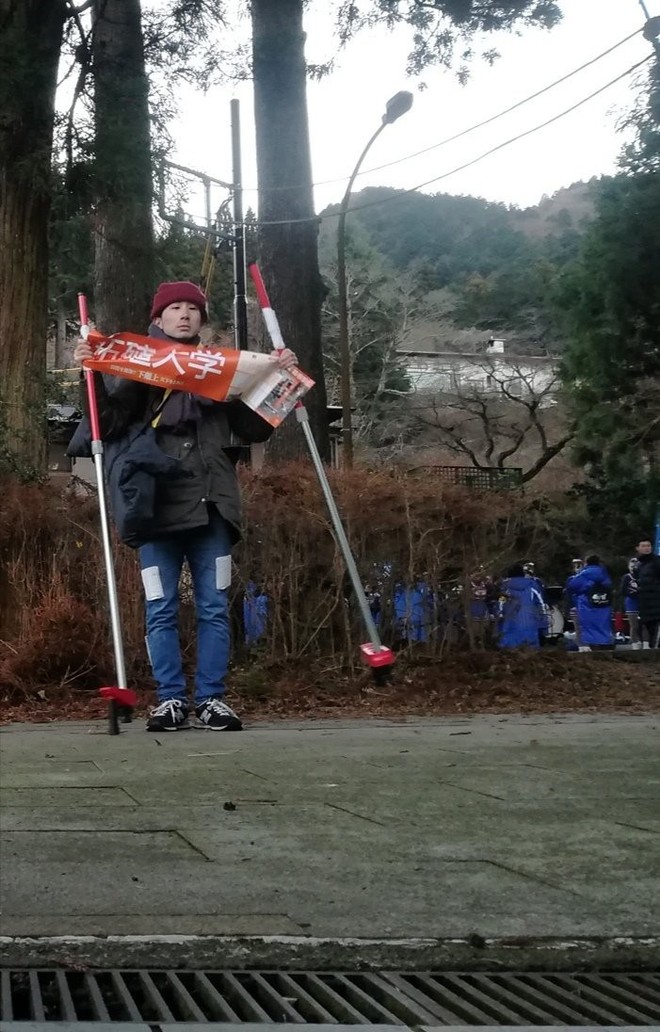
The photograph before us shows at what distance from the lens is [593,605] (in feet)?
51.4

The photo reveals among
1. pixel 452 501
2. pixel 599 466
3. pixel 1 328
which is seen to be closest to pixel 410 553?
pixel 452 501

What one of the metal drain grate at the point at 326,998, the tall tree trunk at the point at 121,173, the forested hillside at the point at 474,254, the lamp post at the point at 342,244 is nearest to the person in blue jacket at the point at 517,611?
the lamp post at the point at 342,244

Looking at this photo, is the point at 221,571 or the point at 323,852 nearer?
the point at 323,852

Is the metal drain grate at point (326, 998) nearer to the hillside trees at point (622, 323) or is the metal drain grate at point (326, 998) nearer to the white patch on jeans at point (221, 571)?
the white patch on jeans at point (221, 571)

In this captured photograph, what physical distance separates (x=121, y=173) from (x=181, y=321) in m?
5.24

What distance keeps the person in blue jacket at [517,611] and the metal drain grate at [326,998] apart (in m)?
7.71

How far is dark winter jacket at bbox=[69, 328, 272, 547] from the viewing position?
15.0ft

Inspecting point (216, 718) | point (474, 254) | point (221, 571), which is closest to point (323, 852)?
point (216, 718)

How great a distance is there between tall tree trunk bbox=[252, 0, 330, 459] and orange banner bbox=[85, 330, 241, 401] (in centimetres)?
684

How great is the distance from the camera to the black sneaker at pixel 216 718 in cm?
469

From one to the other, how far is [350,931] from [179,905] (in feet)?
1.00

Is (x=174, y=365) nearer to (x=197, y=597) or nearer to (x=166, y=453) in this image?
(x=166, y=453)

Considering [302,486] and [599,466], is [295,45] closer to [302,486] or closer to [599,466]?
[302,486]

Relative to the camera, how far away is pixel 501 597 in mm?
9445
